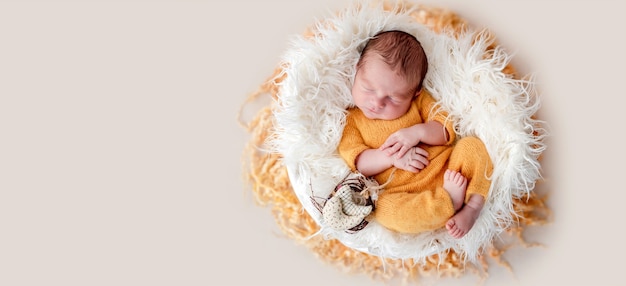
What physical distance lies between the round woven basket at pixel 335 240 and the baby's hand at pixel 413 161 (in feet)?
1.43

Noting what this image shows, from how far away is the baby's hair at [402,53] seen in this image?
1.67 metres

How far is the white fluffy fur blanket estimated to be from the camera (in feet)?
5.74

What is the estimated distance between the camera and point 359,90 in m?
1.76

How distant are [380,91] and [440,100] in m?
0.28

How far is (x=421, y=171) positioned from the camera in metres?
1.82

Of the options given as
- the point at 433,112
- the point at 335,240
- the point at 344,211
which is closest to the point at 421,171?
the point at 433,112

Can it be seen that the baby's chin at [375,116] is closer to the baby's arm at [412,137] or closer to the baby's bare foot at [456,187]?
the baby's arm at [412,137]

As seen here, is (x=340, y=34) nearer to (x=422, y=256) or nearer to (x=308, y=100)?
(x=308, y=100)

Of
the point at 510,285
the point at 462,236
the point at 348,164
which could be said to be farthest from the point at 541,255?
the point at 348,164

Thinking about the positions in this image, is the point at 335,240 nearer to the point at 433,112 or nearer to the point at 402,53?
the point at 433,112

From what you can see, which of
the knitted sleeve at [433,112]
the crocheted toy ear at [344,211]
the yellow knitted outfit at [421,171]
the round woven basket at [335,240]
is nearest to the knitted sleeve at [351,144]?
the yellow knitted outfit at [421,171]

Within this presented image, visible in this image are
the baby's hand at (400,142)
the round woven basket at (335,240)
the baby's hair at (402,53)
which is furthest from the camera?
the round woven basket at (335,240)

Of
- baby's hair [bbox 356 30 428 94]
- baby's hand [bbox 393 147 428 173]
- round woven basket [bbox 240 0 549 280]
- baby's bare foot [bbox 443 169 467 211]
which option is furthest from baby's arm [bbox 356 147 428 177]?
round woven basket [bbox 240 0 549 280]

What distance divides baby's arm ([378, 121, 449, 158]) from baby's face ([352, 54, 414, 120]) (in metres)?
0.07
